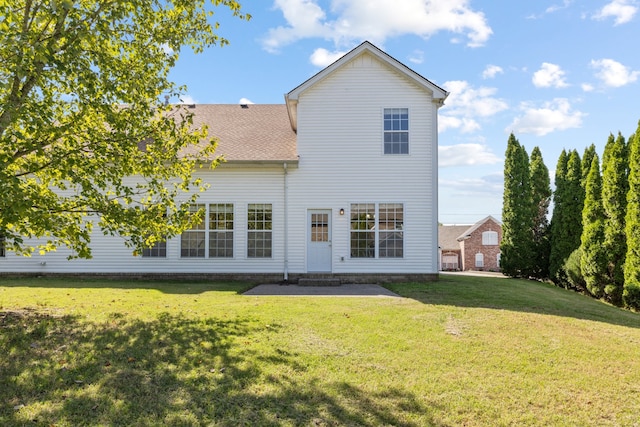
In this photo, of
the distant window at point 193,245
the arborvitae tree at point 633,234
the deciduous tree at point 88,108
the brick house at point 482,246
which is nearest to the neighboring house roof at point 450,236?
the brick house at point 482,246

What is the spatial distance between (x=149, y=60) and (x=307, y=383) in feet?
20.6

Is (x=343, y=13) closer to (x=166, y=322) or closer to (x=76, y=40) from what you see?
(x=76, y=40)

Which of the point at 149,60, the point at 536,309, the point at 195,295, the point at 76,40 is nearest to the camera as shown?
the point at 76,40

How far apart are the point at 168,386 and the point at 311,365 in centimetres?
164

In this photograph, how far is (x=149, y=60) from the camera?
23.7 ft

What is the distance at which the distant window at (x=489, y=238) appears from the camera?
1623 inches

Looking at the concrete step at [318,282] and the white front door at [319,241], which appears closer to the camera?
the concrete step at [318,282]

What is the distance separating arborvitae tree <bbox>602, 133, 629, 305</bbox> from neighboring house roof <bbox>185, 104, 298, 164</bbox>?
33.8ft

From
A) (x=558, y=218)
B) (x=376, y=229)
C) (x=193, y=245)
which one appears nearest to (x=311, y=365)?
(x=376, y=229)

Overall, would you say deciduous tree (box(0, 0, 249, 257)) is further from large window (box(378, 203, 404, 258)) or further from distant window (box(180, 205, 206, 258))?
large window (box(378, 203, 404, 258))

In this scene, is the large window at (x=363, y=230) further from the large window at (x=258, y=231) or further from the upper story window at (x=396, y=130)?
the large window at (x=258, y=231)

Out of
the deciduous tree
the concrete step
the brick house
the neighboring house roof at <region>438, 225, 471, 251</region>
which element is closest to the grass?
the deciduous tree

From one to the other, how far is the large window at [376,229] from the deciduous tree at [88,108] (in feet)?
22.4

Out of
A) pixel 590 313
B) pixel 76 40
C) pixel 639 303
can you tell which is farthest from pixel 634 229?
pixel 76 40
